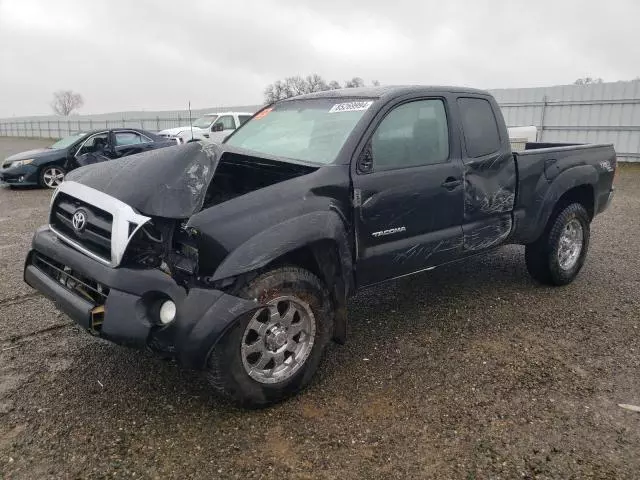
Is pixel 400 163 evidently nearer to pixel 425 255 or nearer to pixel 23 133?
pixel 425 255

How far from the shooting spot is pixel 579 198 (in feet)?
16.9

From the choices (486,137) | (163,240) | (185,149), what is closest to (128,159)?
(185,149)

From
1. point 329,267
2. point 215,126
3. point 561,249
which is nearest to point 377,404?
point 329,267

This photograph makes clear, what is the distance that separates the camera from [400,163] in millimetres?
3582

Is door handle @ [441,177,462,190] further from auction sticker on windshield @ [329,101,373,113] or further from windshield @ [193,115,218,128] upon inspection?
windshield @ [193,115,218,128]

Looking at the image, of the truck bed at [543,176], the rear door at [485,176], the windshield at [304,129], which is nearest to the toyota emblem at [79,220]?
the windshield at [304,129]

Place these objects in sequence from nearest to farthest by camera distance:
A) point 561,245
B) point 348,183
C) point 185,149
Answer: point 185,149 < point 348,183 < point 561,245

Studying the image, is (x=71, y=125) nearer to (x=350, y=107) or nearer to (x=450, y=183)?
(x=350, y=107)

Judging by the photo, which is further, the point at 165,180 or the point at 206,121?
the point at 206,121

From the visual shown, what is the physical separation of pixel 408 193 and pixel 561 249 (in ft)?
7.54

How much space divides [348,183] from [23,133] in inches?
2275

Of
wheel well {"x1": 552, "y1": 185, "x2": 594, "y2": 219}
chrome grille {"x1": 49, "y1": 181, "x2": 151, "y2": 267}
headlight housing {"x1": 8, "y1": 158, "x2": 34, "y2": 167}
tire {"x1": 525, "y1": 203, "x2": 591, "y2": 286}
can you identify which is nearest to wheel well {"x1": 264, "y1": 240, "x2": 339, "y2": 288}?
chrome grille {"x1": 49, "y1": 181, "x2": 151, "y2": 267}

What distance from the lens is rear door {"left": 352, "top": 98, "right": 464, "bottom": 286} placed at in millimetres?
3377

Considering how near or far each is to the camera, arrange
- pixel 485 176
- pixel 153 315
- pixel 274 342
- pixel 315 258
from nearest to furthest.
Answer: pixel 153 315, pixel 274 342, pixel 315 258, pixel 485 176
